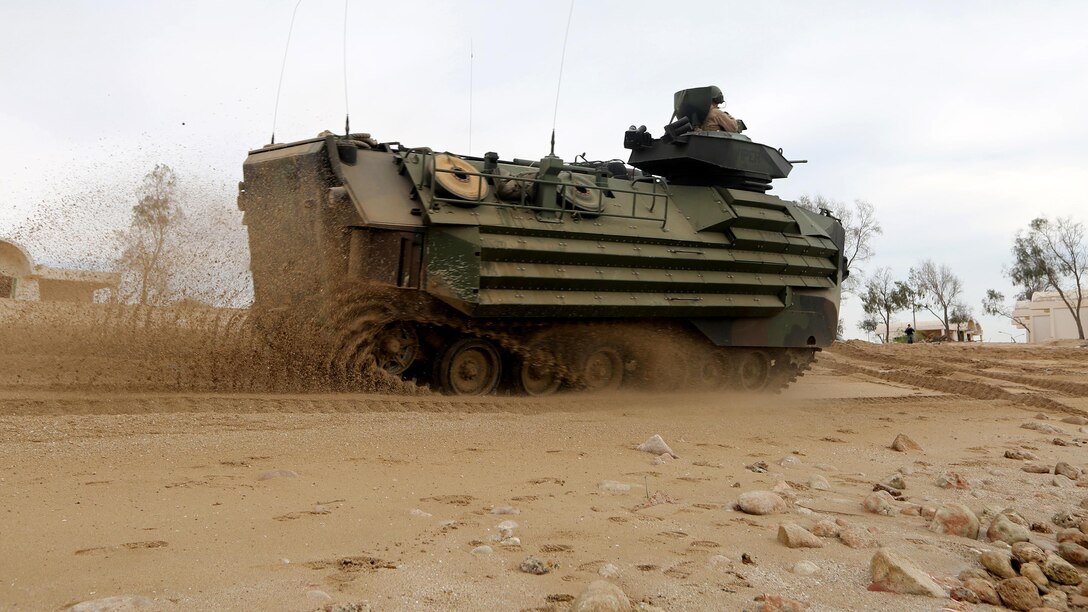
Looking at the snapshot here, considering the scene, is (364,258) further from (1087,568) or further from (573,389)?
(1087,568)

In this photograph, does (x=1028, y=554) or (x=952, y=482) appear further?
(x=952, y=482)

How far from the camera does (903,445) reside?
7.75 m

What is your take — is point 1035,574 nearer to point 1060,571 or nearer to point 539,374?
point 1060,571

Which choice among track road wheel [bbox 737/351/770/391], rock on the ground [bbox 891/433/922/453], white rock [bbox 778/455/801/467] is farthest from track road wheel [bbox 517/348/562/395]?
white rock [bbox 778/455/801/467]

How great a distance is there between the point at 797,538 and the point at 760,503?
0.68 m

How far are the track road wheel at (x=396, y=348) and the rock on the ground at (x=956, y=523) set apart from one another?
639cm

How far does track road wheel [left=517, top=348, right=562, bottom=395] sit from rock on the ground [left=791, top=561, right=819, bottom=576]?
7.02m

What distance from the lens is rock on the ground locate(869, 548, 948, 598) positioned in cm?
331

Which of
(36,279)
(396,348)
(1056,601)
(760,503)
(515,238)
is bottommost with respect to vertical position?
(1056,601)

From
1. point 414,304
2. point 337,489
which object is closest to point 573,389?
point 414,304

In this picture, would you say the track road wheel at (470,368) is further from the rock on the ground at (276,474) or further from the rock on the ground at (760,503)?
the rock on the ground at (760,503)

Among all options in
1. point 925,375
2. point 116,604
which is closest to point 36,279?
point 925,375

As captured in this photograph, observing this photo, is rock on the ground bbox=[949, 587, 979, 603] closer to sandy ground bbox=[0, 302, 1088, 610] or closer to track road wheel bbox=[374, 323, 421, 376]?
sandy ground bbox=[0, 302, 1088, 610]

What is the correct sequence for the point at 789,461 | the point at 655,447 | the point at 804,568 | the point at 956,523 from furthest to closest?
the point at 655,447
the point at 789,461
the point at 956,523
the point at 804,568
